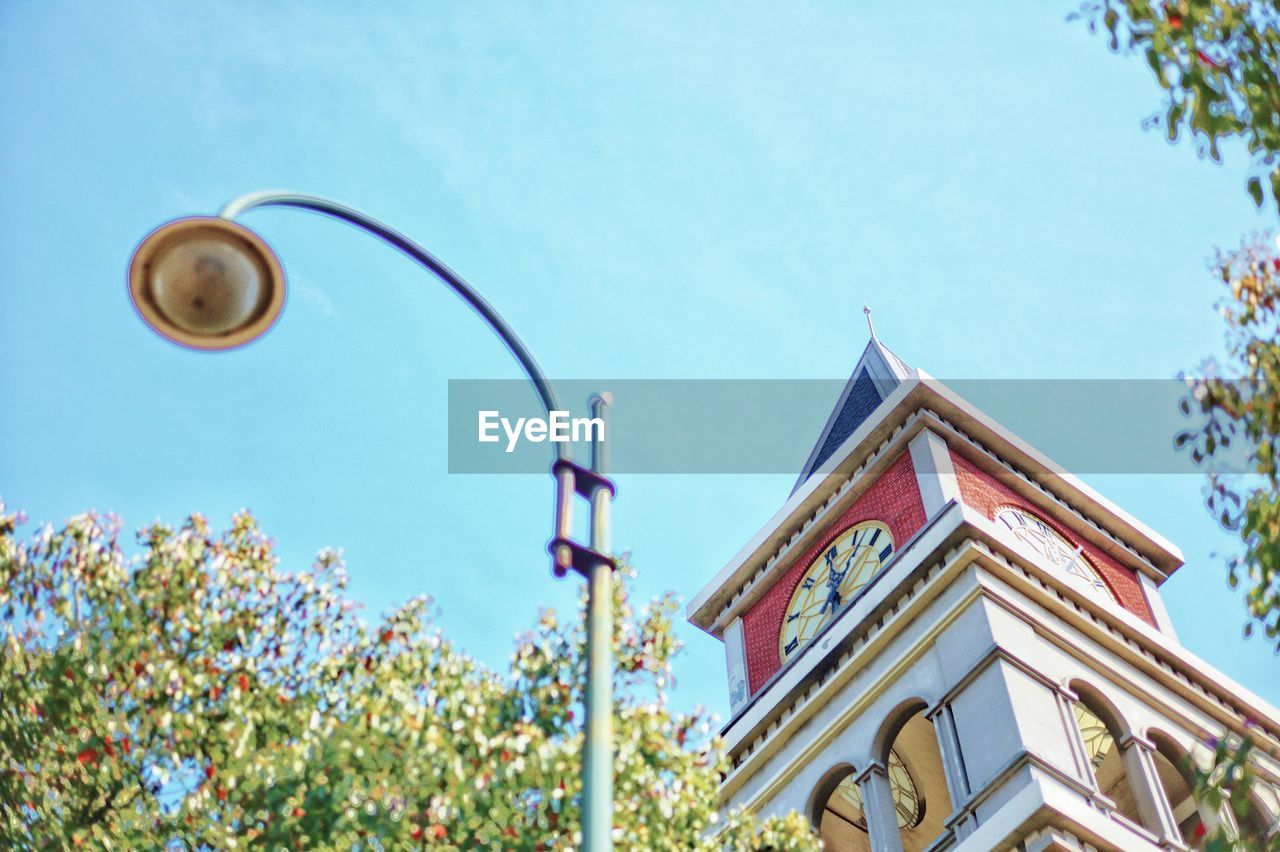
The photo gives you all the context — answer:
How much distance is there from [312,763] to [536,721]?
7.58 feet

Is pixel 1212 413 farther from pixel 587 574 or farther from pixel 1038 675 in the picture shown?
pixel 1038 675

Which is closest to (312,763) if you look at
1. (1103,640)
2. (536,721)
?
(536,721)

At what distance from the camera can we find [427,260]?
32.7 ft

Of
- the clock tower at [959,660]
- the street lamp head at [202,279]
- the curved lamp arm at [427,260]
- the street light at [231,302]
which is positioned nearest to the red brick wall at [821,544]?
the clock tower at [959,660]

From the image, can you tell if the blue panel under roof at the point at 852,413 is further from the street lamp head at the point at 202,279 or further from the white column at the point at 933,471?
the street lamp head at the point at 202,279

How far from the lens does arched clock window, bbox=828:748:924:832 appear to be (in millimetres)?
25281

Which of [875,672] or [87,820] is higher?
[875,672]

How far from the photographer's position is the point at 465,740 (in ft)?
43.9

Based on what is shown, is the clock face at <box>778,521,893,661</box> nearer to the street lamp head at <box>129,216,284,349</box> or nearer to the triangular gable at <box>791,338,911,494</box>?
the triangular gable at <box>791,338,911,494</box>

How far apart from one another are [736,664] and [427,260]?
20.1 metres

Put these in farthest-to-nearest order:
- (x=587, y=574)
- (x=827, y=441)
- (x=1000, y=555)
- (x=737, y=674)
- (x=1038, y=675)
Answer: (x=827, y=441)
(x=737, y=674)
(x=1000, y=555)
(x=1038, y=675)
(x=587, y=574)

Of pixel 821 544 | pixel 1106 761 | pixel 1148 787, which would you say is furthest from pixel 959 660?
pixel 821 544

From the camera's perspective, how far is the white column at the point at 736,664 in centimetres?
2838

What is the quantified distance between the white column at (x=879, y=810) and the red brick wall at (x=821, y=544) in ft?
17.0
